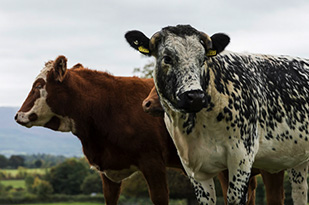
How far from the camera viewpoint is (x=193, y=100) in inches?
194

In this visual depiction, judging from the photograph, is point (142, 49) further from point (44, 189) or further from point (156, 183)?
point (44, 189)

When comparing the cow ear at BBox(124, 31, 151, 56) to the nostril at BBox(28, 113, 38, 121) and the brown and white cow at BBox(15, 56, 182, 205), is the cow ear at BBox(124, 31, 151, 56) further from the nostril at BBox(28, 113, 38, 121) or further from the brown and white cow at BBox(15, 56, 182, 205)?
the nostril at BBox(28, 113, 38, 121)

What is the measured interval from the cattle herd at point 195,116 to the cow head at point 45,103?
0.7 inches

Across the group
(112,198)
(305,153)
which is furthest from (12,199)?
(305,153)

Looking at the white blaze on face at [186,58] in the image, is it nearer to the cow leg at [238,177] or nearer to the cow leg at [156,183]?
the cow leg at [238,177]

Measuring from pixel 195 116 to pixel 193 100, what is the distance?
0.87 m

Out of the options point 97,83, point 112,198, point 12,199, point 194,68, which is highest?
point 194,68

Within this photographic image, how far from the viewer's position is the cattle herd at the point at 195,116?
18.1 ft

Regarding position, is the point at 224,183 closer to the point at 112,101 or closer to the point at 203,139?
the point at 112,101

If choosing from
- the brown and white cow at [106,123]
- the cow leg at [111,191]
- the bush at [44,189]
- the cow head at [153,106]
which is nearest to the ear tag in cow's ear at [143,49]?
the cow head at [153,106]

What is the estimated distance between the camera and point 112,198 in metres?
9.02

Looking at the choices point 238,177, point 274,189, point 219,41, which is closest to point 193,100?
point 219,41

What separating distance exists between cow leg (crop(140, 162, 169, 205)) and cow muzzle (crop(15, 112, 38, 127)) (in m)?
2.19

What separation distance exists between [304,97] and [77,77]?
4.30 m
